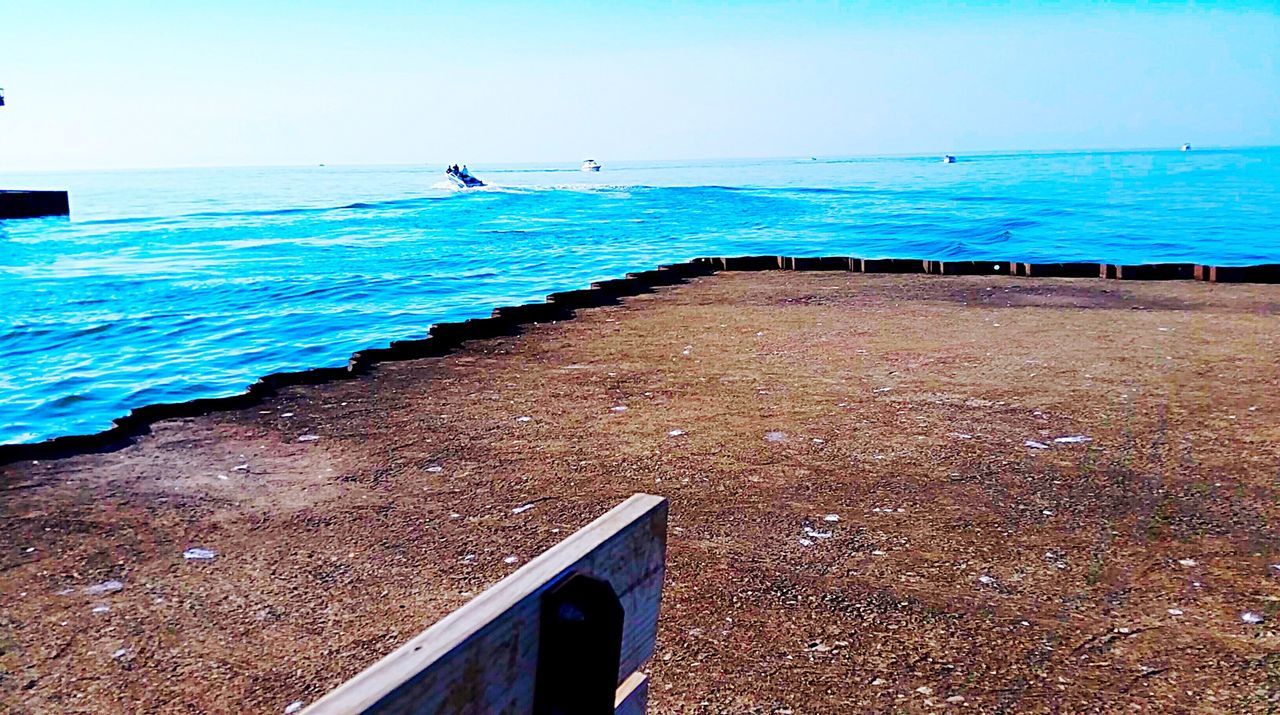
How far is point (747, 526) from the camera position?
4.80 metres

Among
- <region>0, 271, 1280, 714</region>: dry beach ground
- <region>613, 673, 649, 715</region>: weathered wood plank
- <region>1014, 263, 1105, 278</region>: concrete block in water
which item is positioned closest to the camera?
<region>613, 673, 649, 715</region>: weathered wood plank

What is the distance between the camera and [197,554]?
15.1 ft

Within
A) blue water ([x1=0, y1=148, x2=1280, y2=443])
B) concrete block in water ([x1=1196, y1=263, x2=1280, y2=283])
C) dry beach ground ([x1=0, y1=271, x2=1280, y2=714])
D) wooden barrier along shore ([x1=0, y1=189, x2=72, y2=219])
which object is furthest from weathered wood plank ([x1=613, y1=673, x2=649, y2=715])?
wooden barrier along shore ([x1=0, y1=189, x2=72, y2=219])

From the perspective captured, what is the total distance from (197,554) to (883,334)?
6854 millimetres

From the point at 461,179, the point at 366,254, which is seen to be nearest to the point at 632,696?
the point at 366,254

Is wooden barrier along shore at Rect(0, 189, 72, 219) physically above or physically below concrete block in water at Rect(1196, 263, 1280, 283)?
above

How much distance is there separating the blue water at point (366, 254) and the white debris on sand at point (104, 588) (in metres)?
9.74

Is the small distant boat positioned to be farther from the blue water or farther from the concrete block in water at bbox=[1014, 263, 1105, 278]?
the concrete block in water at bbox=[1014, 263, 1105, 278]

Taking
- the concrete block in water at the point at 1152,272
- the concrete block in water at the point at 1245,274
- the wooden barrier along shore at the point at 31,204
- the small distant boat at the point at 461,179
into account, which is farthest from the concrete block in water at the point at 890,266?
the small distant boat at the point at 461,179

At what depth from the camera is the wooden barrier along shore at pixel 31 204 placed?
61.2 m

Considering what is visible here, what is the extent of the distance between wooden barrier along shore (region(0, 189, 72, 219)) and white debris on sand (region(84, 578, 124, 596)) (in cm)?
6814

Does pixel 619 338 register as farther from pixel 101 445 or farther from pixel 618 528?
pixel 618 528

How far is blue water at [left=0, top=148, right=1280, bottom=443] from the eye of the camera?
58.6ft

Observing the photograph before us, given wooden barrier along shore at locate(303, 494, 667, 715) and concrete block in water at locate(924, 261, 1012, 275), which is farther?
concrete block in water at locate(924, 261, 1012, 275)
